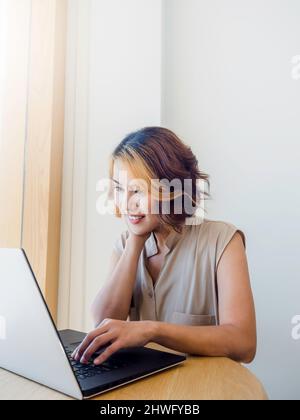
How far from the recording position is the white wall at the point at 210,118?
1.42m

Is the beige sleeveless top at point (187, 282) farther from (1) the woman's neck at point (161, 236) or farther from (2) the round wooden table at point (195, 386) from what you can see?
(2) the round wooden table at point (195, 386)

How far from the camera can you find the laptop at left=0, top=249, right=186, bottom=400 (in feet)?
1.51

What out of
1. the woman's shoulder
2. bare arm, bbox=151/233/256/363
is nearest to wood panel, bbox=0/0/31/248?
the woman's shoulder

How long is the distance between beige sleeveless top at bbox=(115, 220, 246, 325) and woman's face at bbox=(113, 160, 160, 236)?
0.08 m

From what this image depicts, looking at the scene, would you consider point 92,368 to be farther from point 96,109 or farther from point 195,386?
point 96,109

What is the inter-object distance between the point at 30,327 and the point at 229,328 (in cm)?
44

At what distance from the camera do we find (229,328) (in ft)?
2.52

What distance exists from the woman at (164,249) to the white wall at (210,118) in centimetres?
42

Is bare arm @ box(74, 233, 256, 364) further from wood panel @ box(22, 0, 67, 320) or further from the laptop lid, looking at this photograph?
wood panel @ box(22, 0, 67, 320)

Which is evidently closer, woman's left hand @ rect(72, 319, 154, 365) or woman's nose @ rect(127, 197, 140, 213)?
woman's left hand @ rect(72, 319, 154, 365)

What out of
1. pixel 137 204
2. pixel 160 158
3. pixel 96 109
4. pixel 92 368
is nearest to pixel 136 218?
pixel 137 204

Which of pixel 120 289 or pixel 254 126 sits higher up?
pixel 254 126

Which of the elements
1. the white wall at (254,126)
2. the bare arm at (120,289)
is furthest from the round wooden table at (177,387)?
the white wall at (254,126)

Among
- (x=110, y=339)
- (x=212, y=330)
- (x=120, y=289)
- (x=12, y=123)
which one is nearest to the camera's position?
(x=110, y=339)
